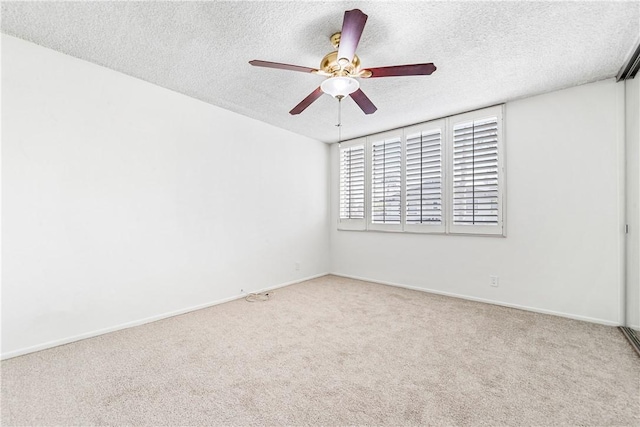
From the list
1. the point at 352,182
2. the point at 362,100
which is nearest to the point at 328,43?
the point at 362,100

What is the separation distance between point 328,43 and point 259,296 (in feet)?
9.62

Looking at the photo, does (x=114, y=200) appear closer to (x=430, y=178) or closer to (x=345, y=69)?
(x=345, y=69)

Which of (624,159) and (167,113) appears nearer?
(624,159)

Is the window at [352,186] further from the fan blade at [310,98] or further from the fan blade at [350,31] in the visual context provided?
the fan blade at [350,31]

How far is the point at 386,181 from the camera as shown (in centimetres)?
431

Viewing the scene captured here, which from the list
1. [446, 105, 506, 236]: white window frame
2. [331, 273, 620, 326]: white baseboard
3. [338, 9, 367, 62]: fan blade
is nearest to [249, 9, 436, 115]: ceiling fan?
[338, 9, 367, 62]: fan blade

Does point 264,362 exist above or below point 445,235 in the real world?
below

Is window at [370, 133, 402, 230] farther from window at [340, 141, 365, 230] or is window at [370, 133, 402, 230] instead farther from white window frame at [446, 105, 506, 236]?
white window frame at [446, 105, 506, 236]

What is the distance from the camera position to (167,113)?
9.73ft

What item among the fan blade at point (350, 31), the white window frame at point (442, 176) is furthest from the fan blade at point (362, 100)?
the white window frame at point (442, 176)

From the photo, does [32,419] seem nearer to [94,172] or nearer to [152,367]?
[152,367]

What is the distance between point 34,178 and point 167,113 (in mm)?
1254

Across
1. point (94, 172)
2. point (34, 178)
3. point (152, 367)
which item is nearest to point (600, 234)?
point (152, 367)

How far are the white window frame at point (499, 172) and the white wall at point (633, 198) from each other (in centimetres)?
98
